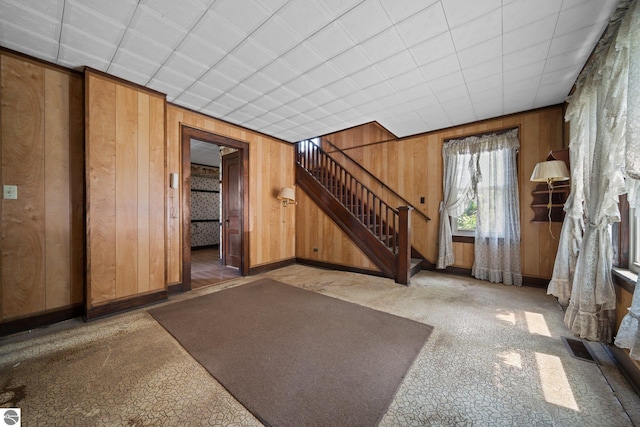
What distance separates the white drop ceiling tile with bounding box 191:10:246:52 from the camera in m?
1.92

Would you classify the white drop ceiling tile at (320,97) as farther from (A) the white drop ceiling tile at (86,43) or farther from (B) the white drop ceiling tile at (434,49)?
(A) the white drop ceiling tile at (86,43)

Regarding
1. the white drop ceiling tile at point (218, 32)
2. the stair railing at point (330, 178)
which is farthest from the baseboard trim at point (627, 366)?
the white drop ceiling tile at point (218, 32)

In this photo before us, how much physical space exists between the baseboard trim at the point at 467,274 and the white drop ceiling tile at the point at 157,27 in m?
4.98

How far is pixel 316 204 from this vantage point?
5.03 meters

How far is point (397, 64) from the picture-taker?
2480 millimetres

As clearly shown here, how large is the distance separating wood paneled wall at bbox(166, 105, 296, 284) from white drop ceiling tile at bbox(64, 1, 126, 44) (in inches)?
51.0

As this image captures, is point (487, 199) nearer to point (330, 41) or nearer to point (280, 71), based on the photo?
point (330, 41)

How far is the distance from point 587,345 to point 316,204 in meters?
4.11

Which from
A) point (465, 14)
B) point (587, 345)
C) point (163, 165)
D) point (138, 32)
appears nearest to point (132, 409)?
point (163, 165)

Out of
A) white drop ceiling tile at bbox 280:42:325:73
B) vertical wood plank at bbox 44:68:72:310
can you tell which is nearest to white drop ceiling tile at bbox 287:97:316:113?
white drop ceiling tile at bbox 280:42:325:73

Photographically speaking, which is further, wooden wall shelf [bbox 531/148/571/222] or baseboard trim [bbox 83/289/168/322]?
wooden wall shelf [bbox 531/148/571/222]

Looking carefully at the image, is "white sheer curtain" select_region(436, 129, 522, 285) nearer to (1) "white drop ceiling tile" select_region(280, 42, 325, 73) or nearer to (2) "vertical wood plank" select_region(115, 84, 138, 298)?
(1) "white drop ceiling tile" select_region(280, 42, 325, 73)

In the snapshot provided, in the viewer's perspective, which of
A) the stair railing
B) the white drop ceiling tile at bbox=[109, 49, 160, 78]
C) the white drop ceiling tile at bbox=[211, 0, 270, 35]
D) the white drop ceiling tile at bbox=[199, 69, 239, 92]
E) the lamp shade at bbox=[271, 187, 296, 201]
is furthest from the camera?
the stair railing

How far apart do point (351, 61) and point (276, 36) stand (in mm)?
812
